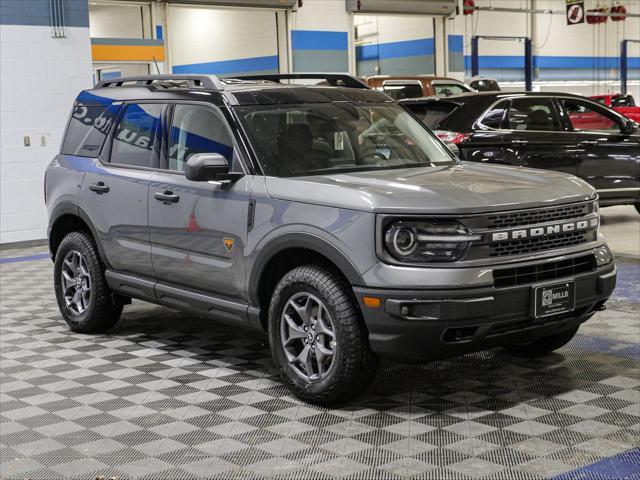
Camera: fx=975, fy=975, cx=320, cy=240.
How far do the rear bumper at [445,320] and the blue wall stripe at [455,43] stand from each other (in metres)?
18.5

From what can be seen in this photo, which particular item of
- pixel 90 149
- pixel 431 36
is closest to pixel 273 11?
pixel 431 36

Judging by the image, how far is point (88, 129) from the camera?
22.9ft

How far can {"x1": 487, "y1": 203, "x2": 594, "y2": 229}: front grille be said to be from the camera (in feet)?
15.5

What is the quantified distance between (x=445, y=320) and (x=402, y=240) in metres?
0.43

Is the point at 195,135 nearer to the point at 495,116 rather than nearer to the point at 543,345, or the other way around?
the point at 543,345

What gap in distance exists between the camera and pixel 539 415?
15.6 ft

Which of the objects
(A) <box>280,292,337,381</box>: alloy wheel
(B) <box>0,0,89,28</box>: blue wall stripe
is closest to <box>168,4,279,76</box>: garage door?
(B) <box>0,0,89,28</box>: blue wall stripe

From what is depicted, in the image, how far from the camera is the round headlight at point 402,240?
461 cm

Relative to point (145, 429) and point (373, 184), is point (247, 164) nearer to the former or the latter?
Result: point (373, 184)

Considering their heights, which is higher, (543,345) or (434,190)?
(434,190)

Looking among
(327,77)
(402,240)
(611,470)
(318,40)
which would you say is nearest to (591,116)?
(318,40)

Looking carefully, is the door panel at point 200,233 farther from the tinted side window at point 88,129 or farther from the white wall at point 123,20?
the white wall at point 123,20

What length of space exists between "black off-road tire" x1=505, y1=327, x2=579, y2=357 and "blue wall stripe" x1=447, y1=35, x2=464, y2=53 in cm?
1753

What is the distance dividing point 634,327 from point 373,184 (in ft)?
8.71
